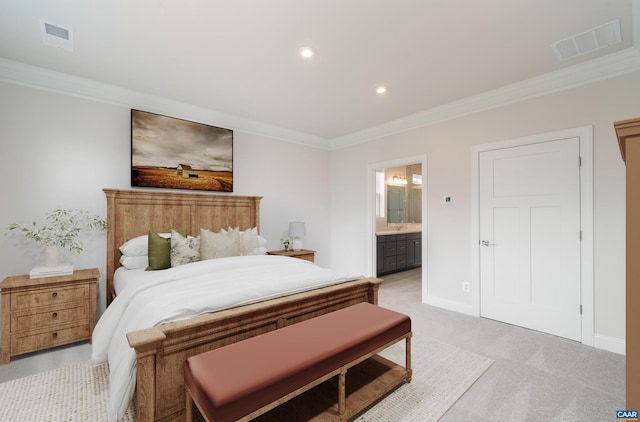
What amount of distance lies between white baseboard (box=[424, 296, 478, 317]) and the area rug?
1.10 meters

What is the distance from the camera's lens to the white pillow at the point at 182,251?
2.84 m

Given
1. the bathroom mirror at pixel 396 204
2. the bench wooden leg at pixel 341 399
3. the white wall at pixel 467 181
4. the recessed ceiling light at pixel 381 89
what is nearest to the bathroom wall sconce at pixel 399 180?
the bathroom mirror at pixel 396 204

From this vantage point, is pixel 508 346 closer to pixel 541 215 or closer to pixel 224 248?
pixel 541 215

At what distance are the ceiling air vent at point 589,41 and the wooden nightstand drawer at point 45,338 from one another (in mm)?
4879

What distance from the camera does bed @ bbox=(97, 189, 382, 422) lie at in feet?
4.57

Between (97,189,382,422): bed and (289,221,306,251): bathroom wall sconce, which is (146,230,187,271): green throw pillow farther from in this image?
(289,221,306,251): bathroom wall sconce

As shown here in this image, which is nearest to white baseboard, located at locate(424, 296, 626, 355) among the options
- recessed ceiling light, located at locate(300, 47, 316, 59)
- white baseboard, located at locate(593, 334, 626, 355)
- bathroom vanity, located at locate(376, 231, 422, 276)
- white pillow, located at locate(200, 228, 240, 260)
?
white baseboard, located at locate(593, 334, 626, 355)

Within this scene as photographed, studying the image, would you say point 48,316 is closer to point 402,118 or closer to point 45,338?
point 45,338

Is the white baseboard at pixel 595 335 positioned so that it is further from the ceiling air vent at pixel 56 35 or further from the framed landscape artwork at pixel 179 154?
the ceiling air vent at pixel 56 35

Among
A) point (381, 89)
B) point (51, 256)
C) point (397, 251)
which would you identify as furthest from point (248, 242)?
point (397, 251)

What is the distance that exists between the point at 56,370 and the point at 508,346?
3.89m

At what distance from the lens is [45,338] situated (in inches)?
96.9

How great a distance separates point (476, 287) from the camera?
3.40 metres

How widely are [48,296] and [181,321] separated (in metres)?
1.87
